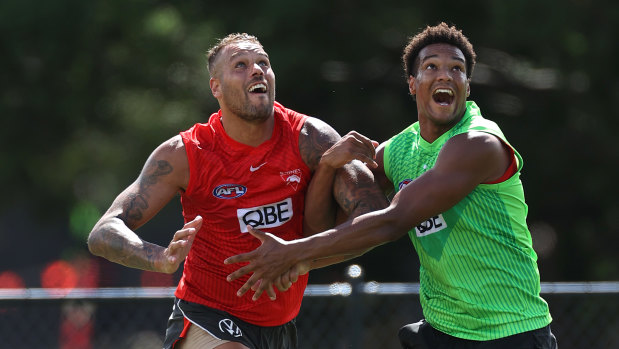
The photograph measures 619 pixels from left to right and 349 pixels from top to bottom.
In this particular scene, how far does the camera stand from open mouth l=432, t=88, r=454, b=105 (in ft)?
13.8

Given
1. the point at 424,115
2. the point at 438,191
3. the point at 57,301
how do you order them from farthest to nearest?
the point at 57,301, the point at 424,115, the point at 438,191

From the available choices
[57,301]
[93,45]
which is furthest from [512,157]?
[93,45]

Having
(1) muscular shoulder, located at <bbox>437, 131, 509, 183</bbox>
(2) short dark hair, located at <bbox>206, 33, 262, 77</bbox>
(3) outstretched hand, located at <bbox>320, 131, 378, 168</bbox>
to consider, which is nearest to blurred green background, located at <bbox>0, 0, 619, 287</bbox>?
(2) short dark hair, located at <bbox>206, 33, 262, 77</bbox>

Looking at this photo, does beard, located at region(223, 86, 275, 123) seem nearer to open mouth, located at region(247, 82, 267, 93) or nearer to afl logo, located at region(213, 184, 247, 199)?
open mouth, located at region(247, 82, 267, 93)

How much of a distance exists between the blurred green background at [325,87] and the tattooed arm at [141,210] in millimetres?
4635

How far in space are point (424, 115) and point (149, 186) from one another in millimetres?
1405

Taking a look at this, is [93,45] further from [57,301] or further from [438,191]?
[438,191]

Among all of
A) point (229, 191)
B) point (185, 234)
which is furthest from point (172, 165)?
point (185, 234)

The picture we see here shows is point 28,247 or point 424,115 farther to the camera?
point 28,247

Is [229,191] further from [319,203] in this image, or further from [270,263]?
[270,263]

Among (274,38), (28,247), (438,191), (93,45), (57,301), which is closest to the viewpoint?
(438,191)

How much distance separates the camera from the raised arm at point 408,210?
3.89 meters

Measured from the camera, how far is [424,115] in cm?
429

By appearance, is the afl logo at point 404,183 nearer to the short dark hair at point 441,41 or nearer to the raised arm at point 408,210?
the raised arm at point 408,210
